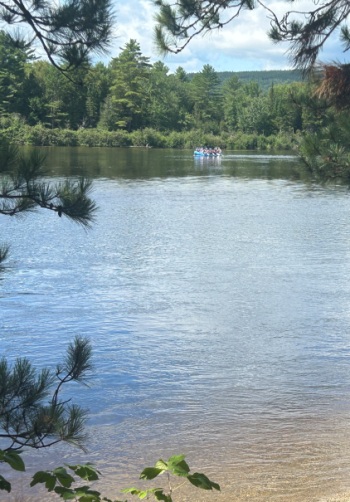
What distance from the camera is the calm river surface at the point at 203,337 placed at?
6109mm

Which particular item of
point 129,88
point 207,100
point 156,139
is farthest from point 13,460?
point 207,100

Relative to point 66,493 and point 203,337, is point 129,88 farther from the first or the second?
point 66,493

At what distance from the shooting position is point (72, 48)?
12.8ft

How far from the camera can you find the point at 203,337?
30.9 feet

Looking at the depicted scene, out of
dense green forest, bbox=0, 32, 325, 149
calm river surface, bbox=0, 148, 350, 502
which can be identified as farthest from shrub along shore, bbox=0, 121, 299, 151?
calm river surface, bbox=0, 148, 350, 502

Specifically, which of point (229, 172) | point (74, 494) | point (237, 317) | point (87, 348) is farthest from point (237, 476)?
point (229, 172)

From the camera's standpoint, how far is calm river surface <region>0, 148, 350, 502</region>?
6.11 meters

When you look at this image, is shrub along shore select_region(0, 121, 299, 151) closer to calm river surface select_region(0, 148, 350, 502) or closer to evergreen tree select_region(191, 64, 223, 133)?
evergreen tree select_region(191, 64, 223, 133)

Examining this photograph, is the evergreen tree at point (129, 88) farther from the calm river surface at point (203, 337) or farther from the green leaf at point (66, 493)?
the green leaf at point (66, 493)

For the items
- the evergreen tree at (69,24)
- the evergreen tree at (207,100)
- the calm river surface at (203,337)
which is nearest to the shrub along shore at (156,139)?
the evergreen tree at (207,100)

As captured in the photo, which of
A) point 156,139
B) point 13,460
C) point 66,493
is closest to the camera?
point 66,493

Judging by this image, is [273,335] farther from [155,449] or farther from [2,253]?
[2,253]

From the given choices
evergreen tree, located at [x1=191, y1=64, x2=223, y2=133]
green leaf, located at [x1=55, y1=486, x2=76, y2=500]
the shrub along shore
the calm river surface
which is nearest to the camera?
green leaf, located at [x1=55, y1=486, x2=76, y2=500]

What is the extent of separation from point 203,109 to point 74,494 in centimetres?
8793
